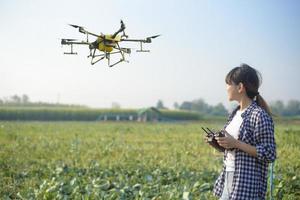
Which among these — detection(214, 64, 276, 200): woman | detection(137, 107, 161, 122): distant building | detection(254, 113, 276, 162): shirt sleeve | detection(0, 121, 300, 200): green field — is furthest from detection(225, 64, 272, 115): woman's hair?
detection(137, 107, 161, 122): distant building

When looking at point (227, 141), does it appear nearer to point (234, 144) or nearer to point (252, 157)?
point (234, 144)

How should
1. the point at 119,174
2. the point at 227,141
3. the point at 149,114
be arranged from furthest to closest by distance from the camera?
the point at 149,114, the point at 119,174, the point at 227,141

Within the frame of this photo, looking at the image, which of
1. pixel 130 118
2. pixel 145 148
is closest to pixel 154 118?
pixel 130 118

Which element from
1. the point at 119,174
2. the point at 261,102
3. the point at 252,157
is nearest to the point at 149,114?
the point at 119,174

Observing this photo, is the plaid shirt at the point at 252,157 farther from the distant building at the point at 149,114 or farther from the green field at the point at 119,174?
the distant building at the point at 149,114

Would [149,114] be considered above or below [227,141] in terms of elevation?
above

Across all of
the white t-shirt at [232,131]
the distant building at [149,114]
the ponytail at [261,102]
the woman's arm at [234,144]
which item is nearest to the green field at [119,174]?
the white t-shirt at [232,131]

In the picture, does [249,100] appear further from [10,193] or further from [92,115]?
[92,115]
